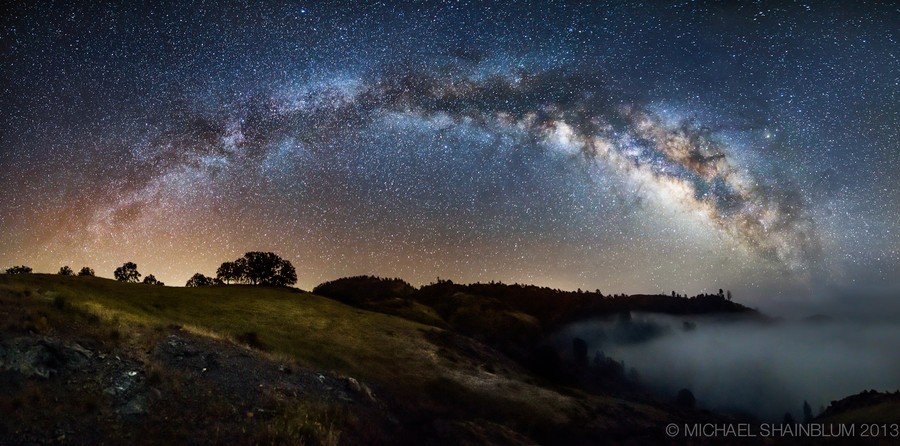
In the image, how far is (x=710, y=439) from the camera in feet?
130

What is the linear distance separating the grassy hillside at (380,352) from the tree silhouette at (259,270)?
2974 centimetres

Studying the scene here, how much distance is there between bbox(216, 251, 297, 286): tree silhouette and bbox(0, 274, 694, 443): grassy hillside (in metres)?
29.7

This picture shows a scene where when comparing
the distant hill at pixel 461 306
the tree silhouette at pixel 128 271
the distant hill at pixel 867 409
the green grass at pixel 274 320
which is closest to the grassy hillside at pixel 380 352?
the green grass at pixel 274 320

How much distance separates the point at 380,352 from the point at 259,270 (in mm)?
58646

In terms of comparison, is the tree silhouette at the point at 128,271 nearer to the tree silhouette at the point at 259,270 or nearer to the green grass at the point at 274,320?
the tree silhouette at the point at 259,270

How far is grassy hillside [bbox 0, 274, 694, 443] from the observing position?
33188 millimetres

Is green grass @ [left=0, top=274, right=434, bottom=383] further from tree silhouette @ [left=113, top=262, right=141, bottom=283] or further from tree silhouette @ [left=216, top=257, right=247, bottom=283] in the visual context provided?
tree silhouette @ [left=113, top=262, right=141, bottom=283]

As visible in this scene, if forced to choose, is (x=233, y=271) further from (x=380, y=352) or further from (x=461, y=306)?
(x=380, y=352)

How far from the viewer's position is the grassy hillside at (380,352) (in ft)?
109

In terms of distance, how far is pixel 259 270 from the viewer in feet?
348

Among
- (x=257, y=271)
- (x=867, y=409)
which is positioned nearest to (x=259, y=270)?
(x=257, y=271)

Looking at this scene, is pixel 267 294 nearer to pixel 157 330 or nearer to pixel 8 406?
pixel 157 330

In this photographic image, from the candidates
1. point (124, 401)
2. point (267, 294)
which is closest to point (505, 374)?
point (267, 294)

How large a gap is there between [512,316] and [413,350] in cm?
5818
